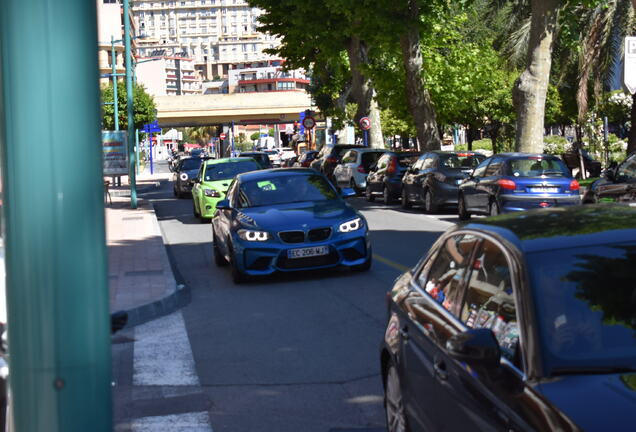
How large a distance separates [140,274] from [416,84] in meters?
20.6

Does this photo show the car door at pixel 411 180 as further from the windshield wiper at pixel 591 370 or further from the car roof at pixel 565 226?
the windshield wiper at pixel 591 370

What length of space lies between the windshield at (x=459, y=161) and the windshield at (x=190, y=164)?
638 inches

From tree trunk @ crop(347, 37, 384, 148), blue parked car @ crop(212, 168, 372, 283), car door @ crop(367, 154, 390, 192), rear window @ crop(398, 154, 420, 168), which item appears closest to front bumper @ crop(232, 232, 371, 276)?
blue parked car @ crop(212, 168, 372, 283)

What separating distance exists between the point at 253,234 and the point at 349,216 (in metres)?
1.35

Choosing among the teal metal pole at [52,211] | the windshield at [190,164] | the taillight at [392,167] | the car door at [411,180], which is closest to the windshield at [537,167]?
the car door at [411,180]

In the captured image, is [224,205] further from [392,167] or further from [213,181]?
[392,167]

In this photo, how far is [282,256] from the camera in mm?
13141

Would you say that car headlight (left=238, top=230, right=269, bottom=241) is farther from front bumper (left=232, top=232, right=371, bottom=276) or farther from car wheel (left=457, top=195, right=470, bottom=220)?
car wheel (left=457, top=195, right=470, bottom=220)

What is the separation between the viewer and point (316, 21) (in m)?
35.9

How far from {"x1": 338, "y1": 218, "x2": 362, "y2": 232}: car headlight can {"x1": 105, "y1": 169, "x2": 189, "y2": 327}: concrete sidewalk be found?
2.27 metres

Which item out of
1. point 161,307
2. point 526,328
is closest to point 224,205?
point 161,307

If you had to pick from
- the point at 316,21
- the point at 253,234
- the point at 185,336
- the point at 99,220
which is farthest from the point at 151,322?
the point at 316,21

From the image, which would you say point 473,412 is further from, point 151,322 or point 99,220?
point 151,322

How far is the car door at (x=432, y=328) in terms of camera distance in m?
4.44
